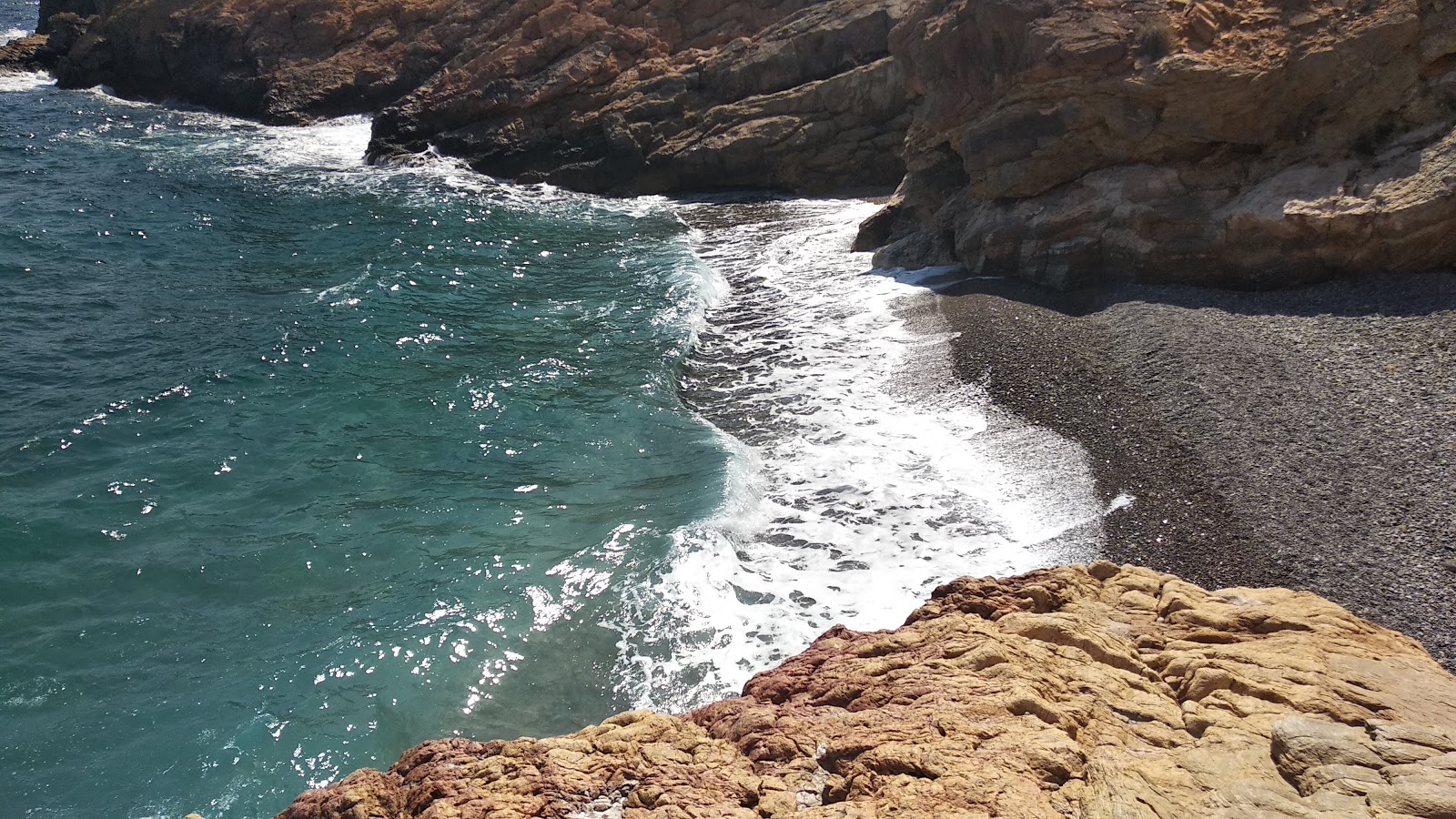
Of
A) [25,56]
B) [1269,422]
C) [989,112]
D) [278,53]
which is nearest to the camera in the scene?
[1269,422]

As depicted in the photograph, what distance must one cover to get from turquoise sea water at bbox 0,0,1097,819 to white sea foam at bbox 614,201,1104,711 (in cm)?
5

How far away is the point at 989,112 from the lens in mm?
17438

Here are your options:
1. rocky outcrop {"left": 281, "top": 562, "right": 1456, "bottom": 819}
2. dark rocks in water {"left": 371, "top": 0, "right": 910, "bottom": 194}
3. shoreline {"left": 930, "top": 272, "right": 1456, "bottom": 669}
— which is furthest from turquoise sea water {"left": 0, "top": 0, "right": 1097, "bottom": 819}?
dark rocks in water {"left": 371, "top": 0, "right": 910, "bottom": 194}

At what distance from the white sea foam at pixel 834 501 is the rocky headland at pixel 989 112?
3322 millimetres

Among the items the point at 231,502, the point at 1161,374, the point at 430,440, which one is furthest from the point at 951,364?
the point at 231,502

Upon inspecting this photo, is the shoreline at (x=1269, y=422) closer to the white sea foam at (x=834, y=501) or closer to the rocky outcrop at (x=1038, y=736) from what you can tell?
the white sea foam at (x=834, y=501)

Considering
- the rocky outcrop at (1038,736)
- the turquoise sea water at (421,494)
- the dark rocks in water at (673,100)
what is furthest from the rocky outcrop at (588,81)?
the rocky outcrop at (1038,736)

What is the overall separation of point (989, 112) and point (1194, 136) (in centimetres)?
367

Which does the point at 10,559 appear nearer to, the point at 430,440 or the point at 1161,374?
the point at 430,440

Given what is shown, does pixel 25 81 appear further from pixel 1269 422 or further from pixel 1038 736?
pixel 1038 736

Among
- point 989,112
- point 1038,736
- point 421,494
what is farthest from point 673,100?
point 1038,736

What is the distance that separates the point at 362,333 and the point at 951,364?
33.5 feet

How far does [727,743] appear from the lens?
20.4 ft

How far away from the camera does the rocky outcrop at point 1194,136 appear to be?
13.1 m
